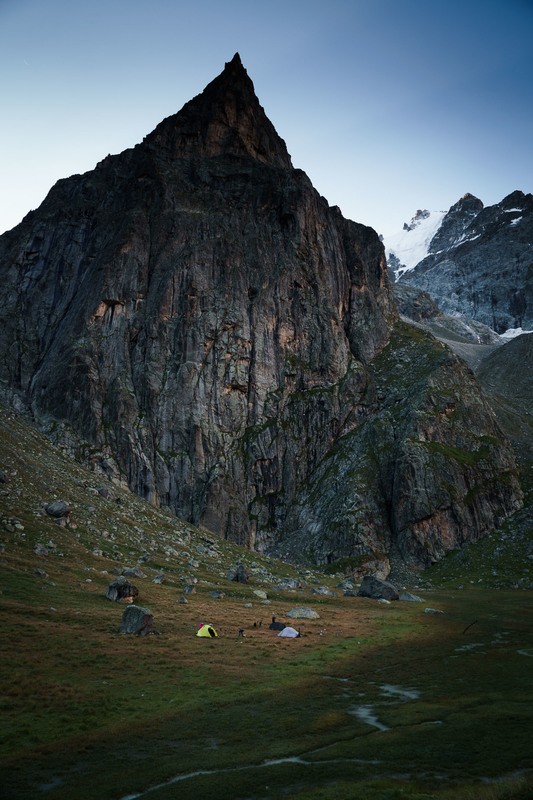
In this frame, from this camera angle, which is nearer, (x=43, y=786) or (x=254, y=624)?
(x=43, y=786)

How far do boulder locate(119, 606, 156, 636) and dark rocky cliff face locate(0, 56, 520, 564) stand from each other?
10439 cm

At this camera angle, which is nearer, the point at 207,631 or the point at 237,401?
the point at 207,631

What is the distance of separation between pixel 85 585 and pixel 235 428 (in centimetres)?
11181

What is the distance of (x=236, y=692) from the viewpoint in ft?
133

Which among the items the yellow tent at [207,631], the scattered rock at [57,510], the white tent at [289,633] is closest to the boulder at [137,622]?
the yellow tent at [207,631]

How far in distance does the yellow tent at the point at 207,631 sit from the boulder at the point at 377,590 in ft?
173

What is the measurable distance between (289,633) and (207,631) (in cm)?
977

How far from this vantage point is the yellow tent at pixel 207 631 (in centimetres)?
5600

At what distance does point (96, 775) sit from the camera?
85.4 ft

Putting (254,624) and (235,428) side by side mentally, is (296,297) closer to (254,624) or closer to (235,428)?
(235,428)

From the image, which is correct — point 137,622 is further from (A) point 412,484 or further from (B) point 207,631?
(A) point 412,484

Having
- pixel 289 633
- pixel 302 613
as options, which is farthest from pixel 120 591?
pixel 302 613

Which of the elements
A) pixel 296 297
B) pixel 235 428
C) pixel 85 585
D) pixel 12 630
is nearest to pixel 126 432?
pixel 235 428

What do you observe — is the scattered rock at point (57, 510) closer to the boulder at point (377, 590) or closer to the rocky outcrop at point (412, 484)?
the boulder at point (377, 590)
